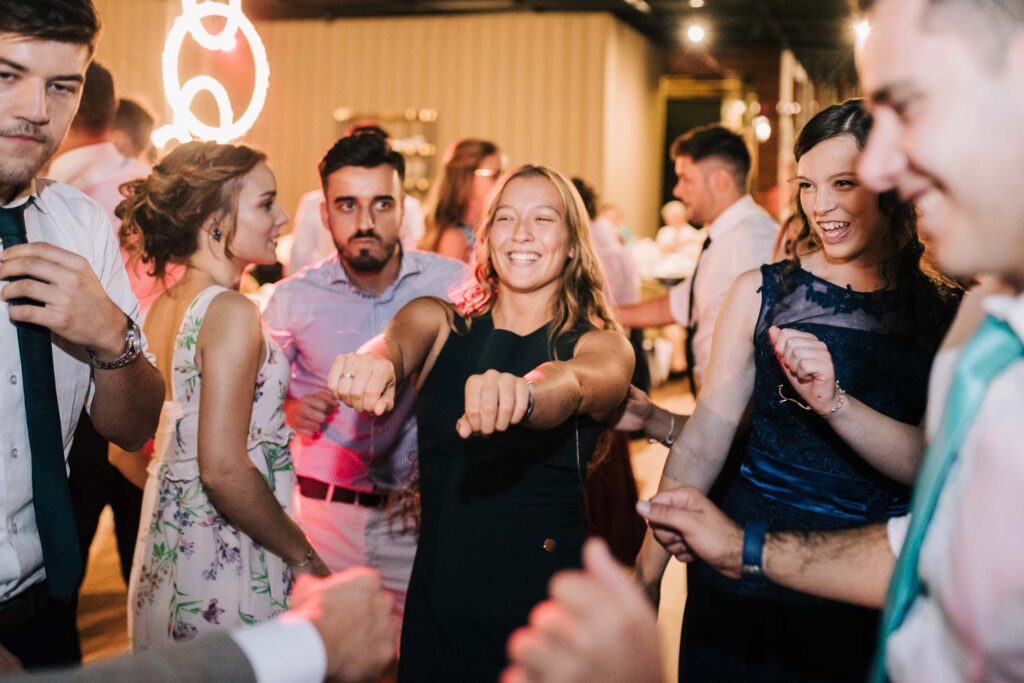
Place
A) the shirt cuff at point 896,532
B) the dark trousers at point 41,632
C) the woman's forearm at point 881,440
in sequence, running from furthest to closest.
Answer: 1. the woman's forearm at point 881,440
2. the dark trousers at point 41,632
3. the shirt cuff at point 896,532

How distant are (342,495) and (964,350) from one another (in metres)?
2.07

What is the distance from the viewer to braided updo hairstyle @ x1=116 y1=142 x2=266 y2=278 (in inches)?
91.2

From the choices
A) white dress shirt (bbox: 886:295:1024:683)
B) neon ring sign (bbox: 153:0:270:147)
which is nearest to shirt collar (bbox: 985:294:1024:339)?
white dress shirt (bbox: 886:295:1024:683)

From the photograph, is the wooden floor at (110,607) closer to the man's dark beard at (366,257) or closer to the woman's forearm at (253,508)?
the man's dark beard at (366,257)

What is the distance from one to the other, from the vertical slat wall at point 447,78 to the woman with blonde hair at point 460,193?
19.1 ft

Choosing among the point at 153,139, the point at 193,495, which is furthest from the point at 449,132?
the point at 193,495

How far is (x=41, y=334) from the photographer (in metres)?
1.57

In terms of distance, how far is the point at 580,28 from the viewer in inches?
409

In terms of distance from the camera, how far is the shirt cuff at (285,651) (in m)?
1.10

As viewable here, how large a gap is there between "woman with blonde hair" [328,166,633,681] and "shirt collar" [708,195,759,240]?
177 centimetres

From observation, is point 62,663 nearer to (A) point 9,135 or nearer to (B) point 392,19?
(A) point 9,135

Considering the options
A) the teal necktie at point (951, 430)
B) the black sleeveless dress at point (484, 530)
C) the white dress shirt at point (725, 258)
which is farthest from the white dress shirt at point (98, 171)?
the teal necktie at point (951, 430)

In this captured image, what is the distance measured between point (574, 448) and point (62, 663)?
3.53 ft

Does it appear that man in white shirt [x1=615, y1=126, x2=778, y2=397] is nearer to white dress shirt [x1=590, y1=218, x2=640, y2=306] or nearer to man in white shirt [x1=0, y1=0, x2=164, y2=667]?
white dress shirt [x1=590, y1=218, x2=640, y2=306]
